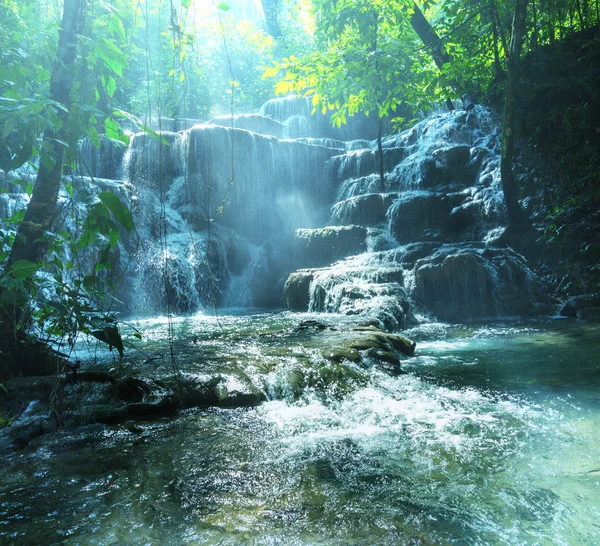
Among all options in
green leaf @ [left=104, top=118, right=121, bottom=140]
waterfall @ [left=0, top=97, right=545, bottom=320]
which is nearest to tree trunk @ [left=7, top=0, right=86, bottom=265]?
green leaf @ [left=104, top=118, right=121, bottom=140]

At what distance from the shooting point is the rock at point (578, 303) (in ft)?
32.7

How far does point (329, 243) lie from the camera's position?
1489 centimetres

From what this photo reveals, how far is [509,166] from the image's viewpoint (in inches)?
446

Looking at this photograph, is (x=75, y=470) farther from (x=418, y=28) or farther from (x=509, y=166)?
(x=418, y=28)

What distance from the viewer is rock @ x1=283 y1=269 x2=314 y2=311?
1212 centimetres

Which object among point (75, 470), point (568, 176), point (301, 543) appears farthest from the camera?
point (568, 176)

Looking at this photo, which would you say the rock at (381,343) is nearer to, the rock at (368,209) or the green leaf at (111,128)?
the green leaf at (111,128)

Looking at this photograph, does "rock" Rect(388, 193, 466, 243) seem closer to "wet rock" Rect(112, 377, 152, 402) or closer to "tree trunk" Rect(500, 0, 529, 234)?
"tree trunk" Rect(500, 0, 529, 234)

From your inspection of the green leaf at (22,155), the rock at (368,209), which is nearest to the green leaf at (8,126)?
the green leaf at (22,155)

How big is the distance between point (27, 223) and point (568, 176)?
525 inches

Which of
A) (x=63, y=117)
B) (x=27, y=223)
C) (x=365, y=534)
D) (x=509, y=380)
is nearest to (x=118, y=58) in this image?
(x=63, y=117)

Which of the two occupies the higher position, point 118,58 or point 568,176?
point 568,176

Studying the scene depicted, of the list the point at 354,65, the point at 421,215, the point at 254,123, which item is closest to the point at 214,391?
the point at 354,65

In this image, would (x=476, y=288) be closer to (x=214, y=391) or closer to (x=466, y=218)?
(x=466, y=218)
